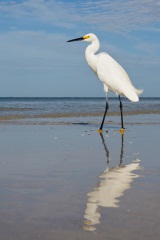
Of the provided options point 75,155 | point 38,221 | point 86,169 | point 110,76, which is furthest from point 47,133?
point 38,221

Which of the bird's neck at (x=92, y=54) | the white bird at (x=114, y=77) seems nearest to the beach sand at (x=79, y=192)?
the white bird at (x=114, y=77)

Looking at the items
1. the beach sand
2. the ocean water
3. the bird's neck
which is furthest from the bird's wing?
the ocean water

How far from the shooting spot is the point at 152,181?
460cm

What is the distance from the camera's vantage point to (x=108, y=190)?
4.12 m

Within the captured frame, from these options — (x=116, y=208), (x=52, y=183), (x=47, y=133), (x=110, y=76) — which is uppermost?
(x=116, y=208)

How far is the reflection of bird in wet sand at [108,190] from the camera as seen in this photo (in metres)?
3.24

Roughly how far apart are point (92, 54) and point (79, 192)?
9.24 m

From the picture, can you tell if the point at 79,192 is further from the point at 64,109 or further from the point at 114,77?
the point at 64,109

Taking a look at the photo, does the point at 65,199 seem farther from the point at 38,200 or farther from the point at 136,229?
the point at 136,229

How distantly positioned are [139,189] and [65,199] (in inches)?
30.0

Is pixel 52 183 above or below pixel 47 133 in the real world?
above

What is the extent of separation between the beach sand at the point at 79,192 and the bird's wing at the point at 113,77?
468cm

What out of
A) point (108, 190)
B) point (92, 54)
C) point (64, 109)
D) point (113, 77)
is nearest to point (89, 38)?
point (92, 54)

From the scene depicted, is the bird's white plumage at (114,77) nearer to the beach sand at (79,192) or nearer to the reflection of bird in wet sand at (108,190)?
the beach sand at (79,192)
